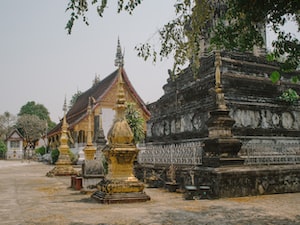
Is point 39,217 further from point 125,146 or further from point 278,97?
point 278,97

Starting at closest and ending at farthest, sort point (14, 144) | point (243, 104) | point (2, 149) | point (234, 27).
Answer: point (234, 27) < point (243, 104) < point (14, 144) < point (2, 149)

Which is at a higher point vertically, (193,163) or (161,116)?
(161,116)

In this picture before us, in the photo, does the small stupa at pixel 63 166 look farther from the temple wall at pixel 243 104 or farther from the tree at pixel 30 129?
the tree at pixel 30 129

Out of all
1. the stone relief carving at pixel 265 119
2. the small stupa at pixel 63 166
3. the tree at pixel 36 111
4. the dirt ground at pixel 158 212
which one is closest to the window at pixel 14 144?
the tree at pixel 36 111

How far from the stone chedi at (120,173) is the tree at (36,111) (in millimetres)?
77771

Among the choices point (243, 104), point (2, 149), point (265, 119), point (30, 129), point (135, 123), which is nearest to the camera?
point (243, 104)

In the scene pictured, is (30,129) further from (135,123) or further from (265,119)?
(265,119)

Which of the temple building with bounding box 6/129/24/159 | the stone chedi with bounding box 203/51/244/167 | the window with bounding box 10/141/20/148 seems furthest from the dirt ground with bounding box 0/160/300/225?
the window with bounding box 10/141/20/148

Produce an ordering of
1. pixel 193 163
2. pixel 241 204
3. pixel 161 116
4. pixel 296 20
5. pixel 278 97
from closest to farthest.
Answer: pixel 296 20, pixel 241 204, pixel 193 163, pixel 278 97, pixel 161 116

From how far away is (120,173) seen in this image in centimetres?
770

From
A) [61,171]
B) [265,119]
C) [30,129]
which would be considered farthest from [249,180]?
[30,129]

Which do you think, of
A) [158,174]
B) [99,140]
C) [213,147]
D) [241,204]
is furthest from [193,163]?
[99,140]

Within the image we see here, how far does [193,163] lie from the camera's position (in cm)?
988

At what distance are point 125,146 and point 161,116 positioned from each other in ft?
32.3
